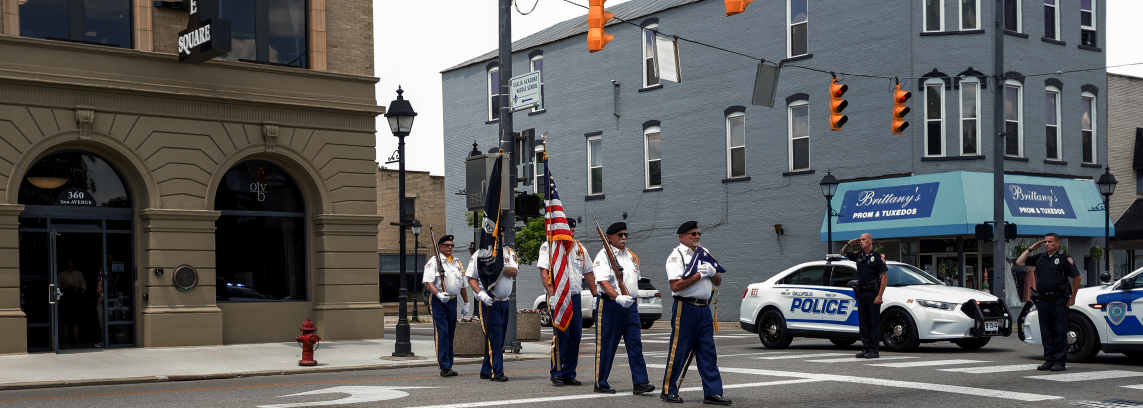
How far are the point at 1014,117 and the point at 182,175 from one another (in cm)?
2057

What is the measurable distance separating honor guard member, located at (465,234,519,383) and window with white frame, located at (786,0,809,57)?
19.0 meters

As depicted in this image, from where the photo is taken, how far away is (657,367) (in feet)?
48.6

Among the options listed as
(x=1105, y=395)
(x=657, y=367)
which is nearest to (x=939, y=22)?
(x=657, y=367)

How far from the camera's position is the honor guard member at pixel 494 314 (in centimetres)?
1266

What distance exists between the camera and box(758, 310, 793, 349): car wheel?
18219mm

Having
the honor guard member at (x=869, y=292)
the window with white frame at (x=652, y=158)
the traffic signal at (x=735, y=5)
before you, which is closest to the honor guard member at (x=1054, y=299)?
the honor guard member at (x=869, y=292)

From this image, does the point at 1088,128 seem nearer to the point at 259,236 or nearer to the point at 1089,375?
the point at 1089,375

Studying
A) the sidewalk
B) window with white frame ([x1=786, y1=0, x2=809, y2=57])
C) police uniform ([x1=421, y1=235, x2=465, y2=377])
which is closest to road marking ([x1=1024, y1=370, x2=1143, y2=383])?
police uniform ([x1=421, y1=235, x2=465, y2=377])

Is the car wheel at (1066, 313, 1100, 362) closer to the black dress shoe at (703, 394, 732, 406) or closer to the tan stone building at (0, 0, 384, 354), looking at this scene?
the black dress shoe at (703, 394, 732, 406)

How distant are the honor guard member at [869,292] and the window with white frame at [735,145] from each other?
51.3ft

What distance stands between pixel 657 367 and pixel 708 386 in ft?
15.6

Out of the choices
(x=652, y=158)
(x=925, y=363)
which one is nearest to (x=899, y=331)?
(x=925, y=363)

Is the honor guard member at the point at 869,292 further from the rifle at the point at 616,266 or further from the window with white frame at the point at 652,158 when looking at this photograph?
the window with white frame at the point at 652,158

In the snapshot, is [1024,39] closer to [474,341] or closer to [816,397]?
[474,341]
